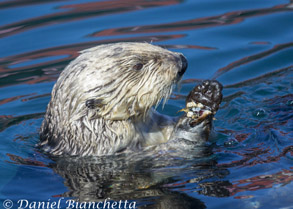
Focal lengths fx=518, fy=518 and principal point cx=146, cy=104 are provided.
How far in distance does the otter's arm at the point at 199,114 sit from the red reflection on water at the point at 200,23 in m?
4.02

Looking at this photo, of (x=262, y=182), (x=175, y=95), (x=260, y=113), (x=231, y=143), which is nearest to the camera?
(x=262, y=182)

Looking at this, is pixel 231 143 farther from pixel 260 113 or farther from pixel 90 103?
pixel 90 103

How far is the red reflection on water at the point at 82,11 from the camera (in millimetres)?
9578

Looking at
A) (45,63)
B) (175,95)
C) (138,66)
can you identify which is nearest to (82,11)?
(45,63)

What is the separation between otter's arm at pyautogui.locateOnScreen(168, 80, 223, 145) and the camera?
17.1ft

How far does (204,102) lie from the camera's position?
5242mm

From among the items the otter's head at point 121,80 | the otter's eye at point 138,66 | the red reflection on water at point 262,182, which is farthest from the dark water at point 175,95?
the otter's eye at point 138,66

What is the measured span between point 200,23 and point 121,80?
470cm

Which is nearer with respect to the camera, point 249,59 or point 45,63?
point 249,59

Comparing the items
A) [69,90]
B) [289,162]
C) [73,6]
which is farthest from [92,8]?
[289,162]

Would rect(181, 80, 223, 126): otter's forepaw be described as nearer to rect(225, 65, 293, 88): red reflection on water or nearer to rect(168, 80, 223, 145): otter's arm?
rect(168, 80, 223, 145): otter's arm

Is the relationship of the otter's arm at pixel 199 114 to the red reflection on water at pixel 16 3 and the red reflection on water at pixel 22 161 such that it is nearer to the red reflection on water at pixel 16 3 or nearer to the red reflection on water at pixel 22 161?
the red reflection on water at pixel 22 161

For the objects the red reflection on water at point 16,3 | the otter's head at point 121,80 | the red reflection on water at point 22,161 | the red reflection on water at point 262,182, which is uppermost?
the red reflection on water at point 16,3

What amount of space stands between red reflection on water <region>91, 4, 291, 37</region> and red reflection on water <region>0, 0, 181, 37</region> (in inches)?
34.5
